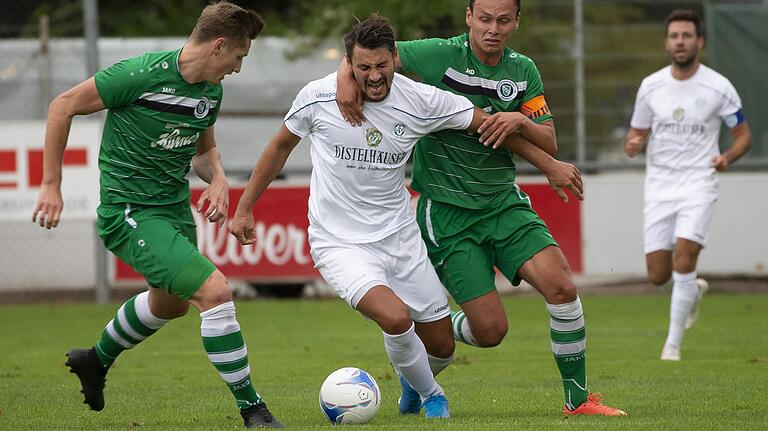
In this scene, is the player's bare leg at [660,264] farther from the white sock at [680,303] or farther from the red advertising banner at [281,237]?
the red advertising banner at [281,237]

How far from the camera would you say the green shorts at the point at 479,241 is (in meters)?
7.07

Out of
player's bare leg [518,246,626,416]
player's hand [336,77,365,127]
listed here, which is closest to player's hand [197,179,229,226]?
player's hand [336,77,365,127]

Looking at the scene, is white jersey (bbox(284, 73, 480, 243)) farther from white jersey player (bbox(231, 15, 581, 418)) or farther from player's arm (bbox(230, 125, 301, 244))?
player's arm (bbox(230, 125, 301, 244))

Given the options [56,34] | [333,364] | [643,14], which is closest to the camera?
[333,364]

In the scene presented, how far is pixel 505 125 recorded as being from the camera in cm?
673

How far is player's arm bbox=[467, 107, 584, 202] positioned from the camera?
6.85 metres

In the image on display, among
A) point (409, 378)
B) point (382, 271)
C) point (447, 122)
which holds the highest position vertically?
point (447, 122)

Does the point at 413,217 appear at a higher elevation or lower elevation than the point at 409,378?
higher

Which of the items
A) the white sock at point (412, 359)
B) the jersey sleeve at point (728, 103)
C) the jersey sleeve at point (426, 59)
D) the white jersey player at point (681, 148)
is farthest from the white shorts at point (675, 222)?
the white sock at point (412, 359)

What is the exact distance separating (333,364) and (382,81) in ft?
12.4

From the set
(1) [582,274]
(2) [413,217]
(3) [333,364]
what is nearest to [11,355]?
(3) [333,364]

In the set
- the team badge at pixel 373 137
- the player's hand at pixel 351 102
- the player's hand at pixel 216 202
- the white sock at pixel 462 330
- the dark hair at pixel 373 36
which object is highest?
the dark hair at pixel 373 36

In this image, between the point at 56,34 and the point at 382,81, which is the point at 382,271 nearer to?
the point at 382,81

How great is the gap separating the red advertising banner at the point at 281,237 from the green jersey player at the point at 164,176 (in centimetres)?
756
